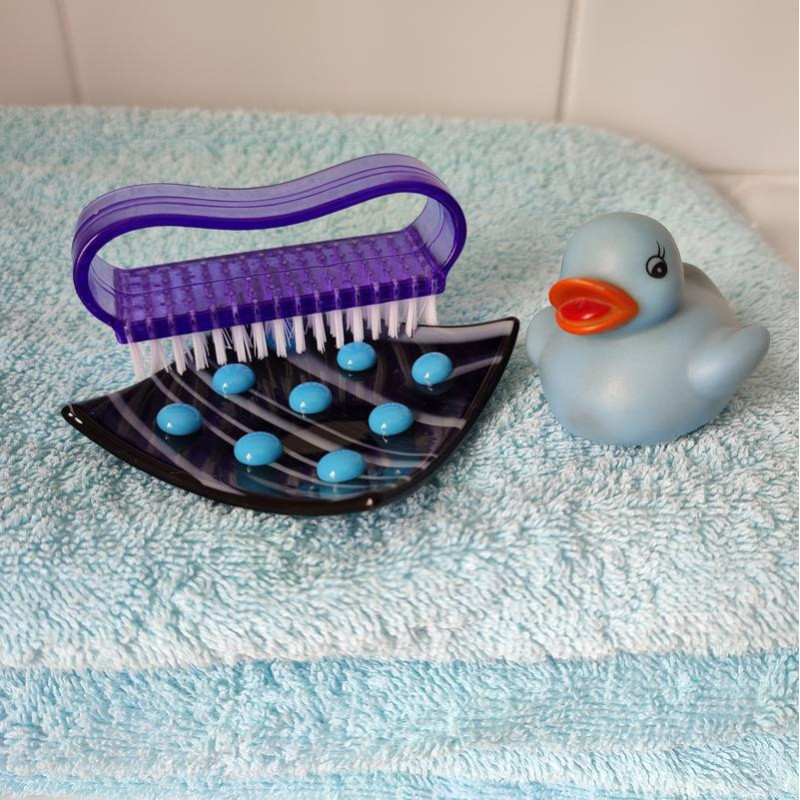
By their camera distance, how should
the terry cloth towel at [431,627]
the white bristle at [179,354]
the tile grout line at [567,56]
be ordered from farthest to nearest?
the tile grout line at [567,56], the white bristle at [179,354], the terry cloth towel at [431,627]

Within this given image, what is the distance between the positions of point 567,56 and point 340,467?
471 mm

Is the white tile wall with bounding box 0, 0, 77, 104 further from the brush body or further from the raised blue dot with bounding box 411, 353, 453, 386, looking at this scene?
the raised blue dot with bounding box 411, 353, 453, 386

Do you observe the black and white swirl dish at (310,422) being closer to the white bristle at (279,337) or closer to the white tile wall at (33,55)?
the white bristle at (279,337)

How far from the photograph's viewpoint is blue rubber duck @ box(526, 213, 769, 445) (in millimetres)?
382

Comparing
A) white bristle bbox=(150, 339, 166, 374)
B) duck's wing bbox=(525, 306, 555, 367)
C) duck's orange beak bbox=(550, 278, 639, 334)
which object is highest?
duck's orange beak bbox=(550, 278, 639, 334)

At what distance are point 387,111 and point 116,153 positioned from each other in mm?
223

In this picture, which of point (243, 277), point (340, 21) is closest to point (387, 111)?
point (340, 21)

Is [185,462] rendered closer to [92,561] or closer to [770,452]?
[92,561]

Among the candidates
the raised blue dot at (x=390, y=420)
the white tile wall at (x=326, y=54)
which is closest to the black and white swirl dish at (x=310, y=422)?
the raised blue dot at (x=390, y=420)

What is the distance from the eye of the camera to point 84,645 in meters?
0.33

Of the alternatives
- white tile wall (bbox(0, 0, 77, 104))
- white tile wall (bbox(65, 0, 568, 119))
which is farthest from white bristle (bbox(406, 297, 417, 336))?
white tile wall (bbox(0, 0, 77, 104))

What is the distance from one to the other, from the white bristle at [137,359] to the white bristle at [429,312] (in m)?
0.15

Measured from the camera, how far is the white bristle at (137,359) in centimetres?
44

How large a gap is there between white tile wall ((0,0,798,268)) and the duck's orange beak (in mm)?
381
